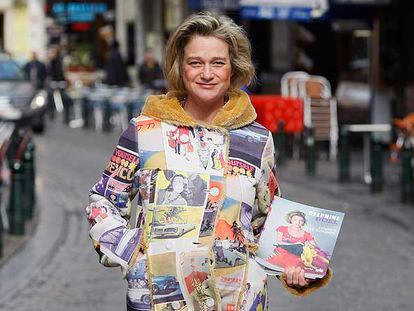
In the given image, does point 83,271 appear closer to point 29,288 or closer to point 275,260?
point 29,288

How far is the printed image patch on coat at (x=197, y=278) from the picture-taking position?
167 inches

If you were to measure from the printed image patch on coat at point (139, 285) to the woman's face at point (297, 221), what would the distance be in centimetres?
51

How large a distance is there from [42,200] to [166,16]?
26456mm

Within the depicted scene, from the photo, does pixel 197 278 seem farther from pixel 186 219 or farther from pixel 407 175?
pixel 407 175

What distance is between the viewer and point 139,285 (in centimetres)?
430

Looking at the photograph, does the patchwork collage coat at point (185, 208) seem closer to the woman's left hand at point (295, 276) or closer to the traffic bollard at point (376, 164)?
the woman's left hand at point (295, 276)

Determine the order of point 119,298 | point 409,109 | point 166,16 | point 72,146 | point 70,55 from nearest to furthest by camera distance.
Answer: point 119,298 < point 409,109 < point 72,146 < point 166,16 < point 70,55

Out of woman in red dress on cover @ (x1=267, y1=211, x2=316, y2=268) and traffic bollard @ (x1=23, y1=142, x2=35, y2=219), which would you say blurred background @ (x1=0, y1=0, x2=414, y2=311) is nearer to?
traffic bollard @ (x1=23, y1=142, x2=35, y2=219)

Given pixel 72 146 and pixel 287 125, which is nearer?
pixel 287 125

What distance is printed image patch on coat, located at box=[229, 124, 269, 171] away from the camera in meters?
4.36

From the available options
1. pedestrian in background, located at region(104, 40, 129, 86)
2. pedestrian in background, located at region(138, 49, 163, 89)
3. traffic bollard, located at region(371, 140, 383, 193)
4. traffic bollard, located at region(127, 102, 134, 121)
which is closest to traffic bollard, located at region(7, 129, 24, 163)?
traffic bollard, located at region(371, 140, 383, 193)

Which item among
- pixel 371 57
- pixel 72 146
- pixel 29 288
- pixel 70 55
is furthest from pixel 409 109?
pixel 70 55

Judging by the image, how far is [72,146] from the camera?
25.3 meters

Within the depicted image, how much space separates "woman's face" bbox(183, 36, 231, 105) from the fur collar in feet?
0.21
